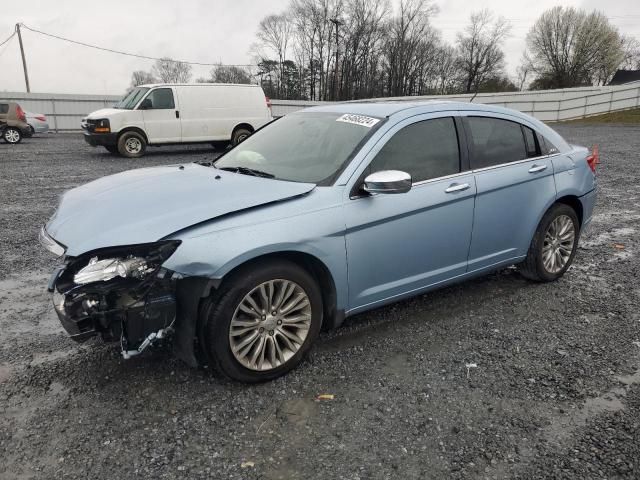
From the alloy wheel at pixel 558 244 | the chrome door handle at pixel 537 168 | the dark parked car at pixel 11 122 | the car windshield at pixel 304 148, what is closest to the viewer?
the car windshield at pixel 304 148

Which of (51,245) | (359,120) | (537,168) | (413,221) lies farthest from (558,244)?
(51,245)

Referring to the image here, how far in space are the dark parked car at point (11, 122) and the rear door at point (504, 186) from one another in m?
19.4

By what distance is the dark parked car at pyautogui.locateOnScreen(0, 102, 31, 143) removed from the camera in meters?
18.5

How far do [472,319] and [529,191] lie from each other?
122 centimetres

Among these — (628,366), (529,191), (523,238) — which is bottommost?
(628,366)

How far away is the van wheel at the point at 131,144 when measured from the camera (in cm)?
1451

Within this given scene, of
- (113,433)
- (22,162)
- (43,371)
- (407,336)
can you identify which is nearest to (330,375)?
(407,336)

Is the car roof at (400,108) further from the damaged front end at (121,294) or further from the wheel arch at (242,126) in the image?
the wheel arch at (242,126)

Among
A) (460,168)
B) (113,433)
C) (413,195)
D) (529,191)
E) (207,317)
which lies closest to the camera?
(113,433)

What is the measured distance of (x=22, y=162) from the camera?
13.2 metres

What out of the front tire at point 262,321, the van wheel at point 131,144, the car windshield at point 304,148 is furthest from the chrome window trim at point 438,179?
the van wheel at point 131,144

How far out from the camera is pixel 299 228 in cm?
300

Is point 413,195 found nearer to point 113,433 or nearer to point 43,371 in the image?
point 113,433

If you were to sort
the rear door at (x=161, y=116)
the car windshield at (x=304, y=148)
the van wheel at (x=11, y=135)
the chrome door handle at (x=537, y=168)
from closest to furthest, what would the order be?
the car windshield at (x=304, y=148) < the chrome door handle at (x=537, y=168) < the rear door at (x=161, y=116) < the van wheel at (x=11, y=135)
